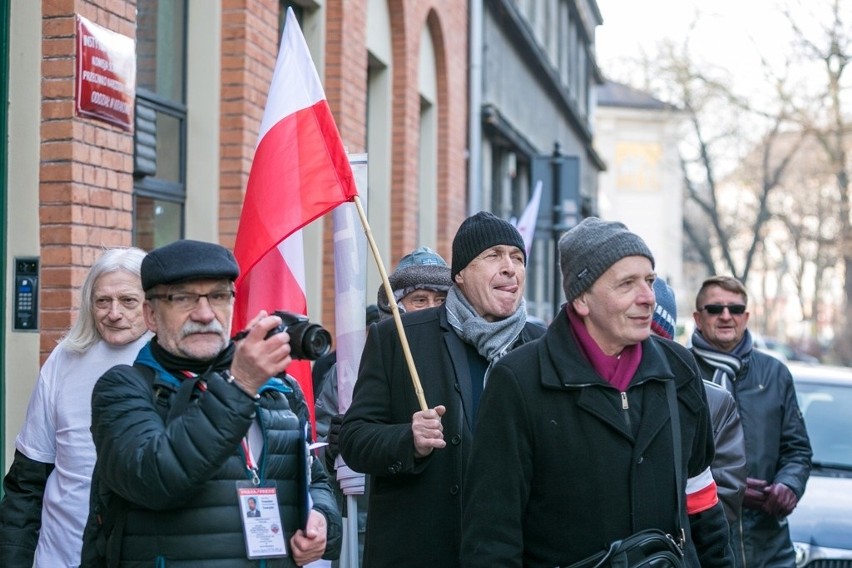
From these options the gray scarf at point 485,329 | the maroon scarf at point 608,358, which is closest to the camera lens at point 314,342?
the maroon scarf at point 608,358

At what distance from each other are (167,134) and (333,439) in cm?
314

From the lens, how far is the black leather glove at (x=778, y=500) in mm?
6250

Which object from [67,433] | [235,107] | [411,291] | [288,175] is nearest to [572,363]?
[288,175]

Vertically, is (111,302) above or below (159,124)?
below

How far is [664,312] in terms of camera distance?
5.46 m

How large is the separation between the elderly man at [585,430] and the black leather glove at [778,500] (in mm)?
2520

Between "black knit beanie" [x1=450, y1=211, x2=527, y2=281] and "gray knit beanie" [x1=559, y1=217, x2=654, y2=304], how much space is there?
91 centimetres

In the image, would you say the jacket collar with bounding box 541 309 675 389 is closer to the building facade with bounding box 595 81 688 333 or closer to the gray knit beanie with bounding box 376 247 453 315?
the gray knit beanie with bounding box 376 247 453 315

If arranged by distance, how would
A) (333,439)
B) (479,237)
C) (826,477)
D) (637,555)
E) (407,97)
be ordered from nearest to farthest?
(637,555) → (479,237) → (333,439) → (826,477) → (407,97)

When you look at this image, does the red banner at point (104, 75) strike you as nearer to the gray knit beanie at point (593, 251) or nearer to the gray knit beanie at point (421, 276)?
the gray knit beanie at point (421, 276)

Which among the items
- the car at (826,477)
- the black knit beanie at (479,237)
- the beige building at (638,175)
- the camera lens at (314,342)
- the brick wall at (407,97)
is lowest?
the car at (826,477)

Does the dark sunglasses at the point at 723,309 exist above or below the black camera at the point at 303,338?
above

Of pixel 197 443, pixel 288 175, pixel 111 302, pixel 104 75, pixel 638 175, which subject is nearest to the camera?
pixel 197 443

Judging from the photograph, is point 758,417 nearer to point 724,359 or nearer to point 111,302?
point 724,359
